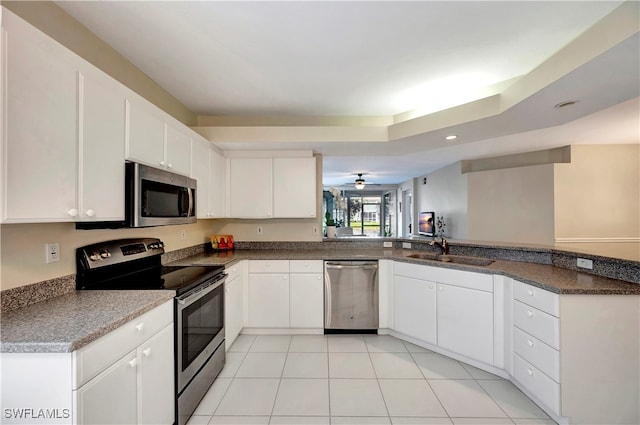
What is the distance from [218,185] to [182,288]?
1.66m

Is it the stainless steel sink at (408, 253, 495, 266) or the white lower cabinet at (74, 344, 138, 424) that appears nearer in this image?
the white lower cabinet at (74, 344, 138, 424)

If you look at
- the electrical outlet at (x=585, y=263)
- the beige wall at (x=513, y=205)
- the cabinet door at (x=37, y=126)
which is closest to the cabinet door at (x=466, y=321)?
the electrical outlet at (x=585, y=263)

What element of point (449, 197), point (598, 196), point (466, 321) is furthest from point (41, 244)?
point (598, 196)

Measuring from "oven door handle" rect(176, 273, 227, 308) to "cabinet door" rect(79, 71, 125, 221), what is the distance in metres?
0.62

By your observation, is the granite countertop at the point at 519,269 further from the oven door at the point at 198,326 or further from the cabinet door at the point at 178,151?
the cabinet door at the point at 178,151

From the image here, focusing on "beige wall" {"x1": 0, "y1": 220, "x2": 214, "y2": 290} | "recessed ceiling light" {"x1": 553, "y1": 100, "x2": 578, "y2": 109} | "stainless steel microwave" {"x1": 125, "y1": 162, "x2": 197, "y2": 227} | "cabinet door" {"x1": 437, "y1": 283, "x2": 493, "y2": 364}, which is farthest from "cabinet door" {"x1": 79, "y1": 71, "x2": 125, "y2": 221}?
"recessed ceiling light" {"x1": 553, "y1": 100, "x2": 578, "y2": 109}

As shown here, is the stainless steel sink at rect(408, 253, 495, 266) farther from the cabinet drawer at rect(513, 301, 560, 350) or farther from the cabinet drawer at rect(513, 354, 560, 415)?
the cabinet drawer at rect(513, 354, 560, 415)

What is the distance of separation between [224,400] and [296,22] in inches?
103

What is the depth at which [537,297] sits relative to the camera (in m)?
1.92

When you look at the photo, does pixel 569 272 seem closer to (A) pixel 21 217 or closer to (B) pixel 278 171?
(B) pixel 278 171

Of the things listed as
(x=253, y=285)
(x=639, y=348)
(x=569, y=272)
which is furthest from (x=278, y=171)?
(x=639, y=348)

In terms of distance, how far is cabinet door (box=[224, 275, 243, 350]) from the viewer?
260 cm

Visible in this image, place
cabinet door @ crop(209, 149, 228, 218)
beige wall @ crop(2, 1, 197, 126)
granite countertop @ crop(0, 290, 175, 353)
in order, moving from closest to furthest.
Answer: granite countertop @ crop(0, 290, 175, 353)
beige wall @ crop(2, 1, 197, 126)
cabinet door @ crop(209, 149, 228, 218)

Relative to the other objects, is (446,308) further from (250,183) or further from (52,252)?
(52,252)
